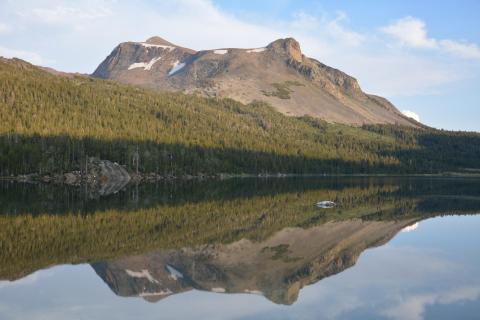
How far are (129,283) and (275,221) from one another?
1352 inches

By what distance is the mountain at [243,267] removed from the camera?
29828 mm

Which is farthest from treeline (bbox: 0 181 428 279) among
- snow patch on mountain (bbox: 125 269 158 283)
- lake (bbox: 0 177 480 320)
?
snow patch on mountain (bbox: 125 269 158 283)

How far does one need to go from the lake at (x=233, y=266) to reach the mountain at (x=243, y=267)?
0.08 metres

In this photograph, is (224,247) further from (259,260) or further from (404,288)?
(404,288)

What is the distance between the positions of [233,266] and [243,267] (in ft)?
2.50

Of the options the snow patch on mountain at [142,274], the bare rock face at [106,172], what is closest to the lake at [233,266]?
the snow patch on mountain at [142,274]

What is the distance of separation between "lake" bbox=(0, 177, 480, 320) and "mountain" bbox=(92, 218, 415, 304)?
0.08m

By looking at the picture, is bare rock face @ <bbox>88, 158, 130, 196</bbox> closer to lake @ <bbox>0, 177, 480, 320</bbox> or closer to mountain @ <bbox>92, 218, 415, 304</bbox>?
lake @ <bbox>0, 177, 480, 320</bbox>

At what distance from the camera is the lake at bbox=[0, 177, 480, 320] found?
2597cm

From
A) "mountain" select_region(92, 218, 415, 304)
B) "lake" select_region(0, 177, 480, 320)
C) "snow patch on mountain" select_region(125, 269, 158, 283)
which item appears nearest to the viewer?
"lake" select_region(0, 177, 480, 320)

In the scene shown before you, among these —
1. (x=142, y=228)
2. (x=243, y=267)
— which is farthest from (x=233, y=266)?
(x=142, y=228)

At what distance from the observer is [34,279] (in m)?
31.2

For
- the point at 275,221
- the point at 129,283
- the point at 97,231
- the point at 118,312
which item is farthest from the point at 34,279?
the point at 275,221

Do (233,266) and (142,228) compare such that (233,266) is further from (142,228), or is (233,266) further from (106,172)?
(106,172)
